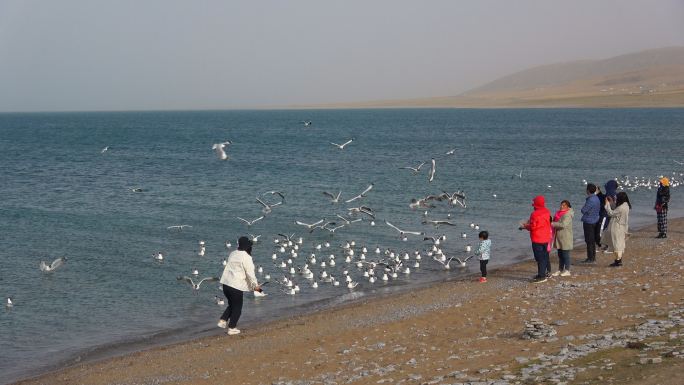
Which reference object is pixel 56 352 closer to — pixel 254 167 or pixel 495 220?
pixel 495 220

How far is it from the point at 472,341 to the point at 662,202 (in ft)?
35.6

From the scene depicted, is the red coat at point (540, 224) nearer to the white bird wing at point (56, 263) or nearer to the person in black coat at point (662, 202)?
the person in black coat at point (662, 202)

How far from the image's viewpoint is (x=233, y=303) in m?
→ 12.1

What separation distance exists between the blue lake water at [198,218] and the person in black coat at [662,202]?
4.30 meters

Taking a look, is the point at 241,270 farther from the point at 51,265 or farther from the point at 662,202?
the point at 662,202

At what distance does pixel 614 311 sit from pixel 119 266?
16.6m

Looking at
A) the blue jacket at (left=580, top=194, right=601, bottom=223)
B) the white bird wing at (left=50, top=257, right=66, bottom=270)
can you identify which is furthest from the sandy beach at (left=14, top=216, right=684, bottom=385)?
the white bird wing at (left=50, top=257, right=66, bottom=270)

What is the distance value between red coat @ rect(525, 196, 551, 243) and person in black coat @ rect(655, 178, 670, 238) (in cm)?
533

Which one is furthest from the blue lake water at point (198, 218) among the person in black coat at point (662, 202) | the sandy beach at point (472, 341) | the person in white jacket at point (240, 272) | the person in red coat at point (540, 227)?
the person in red coat at point (540, 227)

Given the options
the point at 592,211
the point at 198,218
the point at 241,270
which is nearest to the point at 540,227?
the point at 592,211

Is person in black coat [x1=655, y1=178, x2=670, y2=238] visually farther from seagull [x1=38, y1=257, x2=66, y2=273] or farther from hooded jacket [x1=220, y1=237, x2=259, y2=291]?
seagull [x1=38, y1=257, x2=66, y2=273]

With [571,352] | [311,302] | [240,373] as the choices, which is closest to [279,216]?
[311,302]

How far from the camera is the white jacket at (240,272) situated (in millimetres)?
11453

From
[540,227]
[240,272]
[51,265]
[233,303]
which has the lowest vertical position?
[51,265]
